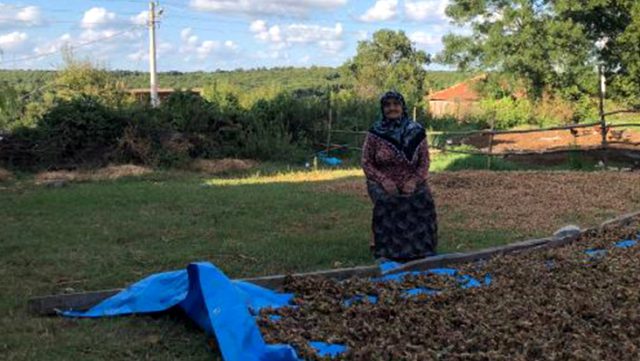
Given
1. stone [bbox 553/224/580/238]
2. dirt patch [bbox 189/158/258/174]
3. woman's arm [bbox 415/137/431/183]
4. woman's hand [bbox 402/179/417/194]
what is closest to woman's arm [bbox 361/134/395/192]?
woman's hand [bbox 402/179/417/194]

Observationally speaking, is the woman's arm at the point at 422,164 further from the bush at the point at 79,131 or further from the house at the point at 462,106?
the house at the point at 462,106

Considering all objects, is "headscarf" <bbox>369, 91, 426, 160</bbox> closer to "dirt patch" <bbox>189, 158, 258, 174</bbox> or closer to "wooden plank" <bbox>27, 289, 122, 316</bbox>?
"wooden plank" <bbox>27, 289, 122, 316</bbox>

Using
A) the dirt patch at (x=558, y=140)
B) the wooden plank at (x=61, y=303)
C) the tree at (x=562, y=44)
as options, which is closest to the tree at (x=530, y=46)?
the tree at (x=562, y=44)

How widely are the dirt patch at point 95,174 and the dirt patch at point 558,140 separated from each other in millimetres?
8372

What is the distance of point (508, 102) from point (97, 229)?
23225mm

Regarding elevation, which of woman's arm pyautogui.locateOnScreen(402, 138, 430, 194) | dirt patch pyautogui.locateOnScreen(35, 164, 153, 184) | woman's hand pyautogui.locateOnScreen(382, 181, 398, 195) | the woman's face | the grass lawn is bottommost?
the grass lawn

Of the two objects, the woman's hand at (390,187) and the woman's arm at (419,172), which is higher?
the woman's arm at (419,172)

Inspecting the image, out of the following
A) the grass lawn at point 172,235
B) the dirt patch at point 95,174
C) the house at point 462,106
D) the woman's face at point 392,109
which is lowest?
the grass lawn at point 172,235

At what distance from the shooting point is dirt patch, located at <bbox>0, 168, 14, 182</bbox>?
12105 millimetres

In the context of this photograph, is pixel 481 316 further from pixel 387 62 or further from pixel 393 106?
pixel 387 62

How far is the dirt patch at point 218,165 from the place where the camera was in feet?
46.9

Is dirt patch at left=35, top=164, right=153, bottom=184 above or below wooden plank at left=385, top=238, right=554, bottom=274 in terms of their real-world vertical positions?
above

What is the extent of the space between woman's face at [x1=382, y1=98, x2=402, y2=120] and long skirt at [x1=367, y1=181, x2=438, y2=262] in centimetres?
56

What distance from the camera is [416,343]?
314 cm
